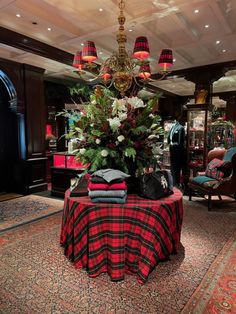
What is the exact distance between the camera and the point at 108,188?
2.11 meters

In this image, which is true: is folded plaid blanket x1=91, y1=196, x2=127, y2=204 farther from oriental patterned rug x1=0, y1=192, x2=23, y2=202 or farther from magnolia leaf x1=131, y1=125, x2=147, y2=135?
oriental patterned rug x1=0, y1=192, x2=23, y2=202

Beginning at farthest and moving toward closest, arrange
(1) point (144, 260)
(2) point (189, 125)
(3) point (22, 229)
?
(2) point (189, 125) < (3) point (22, 229) < (1) point (144, 260)

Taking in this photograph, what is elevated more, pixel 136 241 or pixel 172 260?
pixel 136 241

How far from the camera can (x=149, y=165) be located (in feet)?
8.36

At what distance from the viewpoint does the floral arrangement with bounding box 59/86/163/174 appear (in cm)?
233

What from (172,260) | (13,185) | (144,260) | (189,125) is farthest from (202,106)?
(13,185)

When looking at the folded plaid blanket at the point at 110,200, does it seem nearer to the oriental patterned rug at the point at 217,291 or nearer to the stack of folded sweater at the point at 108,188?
the stack of folded sweater at the point at 108,188

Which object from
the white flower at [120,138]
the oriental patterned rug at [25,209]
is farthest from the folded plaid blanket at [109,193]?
the oriental patterned rug at [25,209]

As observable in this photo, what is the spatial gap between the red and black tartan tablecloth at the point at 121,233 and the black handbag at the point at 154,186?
0.07 meters

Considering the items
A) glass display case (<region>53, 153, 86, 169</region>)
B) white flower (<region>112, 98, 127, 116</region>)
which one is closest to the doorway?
glass display case (<region>53, 153, 86, 169</region>)

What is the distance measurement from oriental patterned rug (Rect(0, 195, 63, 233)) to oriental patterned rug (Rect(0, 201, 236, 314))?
58 cm

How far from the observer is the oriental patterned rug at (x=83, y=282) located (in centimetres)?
185

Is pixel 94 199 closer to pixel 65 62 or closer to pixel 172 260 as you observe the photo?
pixel 172 260

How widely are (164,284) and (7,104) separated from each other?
17.5ft
